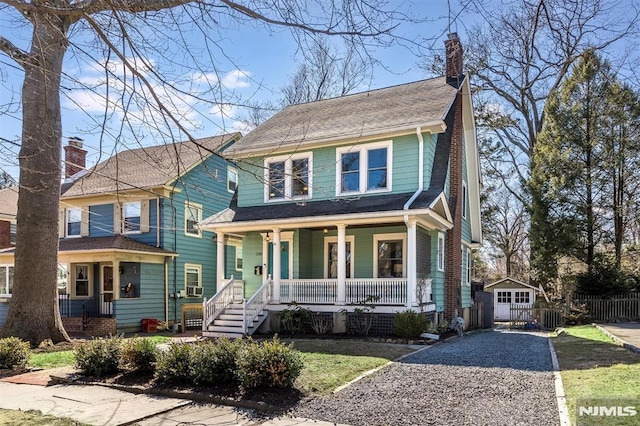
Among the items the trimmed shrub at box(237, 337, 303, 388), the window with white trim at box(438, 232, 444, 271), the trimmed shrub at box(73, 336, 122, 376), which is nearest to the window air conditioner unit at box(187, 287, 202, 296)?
the window with white trim at box(438, 232, 444, 271)

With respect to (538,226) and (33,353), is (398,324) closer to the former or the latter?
(33,353)

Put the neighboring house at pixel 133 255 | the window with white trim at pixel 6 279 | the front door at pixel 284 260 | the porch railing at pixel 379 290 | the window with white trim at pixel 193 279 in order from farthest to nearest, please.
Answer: the window with white trim at pixel 6 279 → the window with white trim at pixel 193 279 → the neighboring house at pixel 133 255 → the front door at pixel 284 260 → the porch railing at pixel 379 290

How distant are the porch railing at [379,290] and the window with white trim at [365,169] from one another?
303 centimetres

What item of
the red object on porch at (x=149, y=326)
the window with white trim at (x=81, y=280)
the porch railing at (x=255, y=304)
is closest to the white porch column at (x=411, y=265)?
the porch railing at (x=255, y=304)

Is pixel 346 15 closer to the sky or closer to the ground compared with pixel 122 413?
closer to the sky

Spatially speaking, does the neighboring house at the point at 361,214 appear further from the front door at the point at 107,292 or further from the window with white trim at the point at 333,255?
the front door at the point at 107,292

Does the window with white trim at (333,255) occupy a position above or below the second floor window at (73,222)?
below

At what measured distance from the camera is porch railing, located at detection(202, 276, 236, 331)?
1441cm

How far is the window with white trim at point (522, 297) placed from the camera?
91.9 feet

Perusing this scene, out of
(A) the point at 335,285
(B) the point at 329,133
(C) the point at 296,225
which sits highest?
(B) the point at 329,133

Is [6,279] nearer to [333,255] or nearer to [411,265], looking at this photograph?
[333,255]

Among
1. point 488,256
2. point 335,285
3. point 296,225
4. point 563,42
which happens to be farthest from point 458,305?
point 488,256

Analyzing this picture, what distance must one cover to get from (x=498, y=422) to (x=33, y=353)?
1078 cm

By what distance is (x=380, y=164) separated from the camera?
15.6 meters
